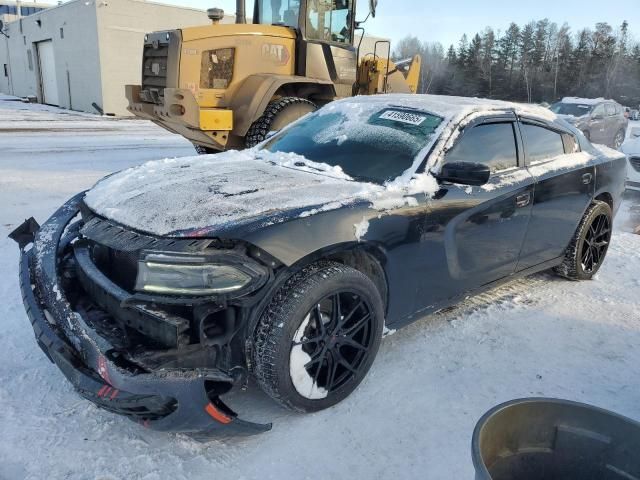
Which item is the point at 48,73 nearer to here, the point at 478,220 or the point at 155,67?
the point at 155,67

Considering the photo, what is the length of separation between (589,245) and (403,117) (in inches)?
86.7

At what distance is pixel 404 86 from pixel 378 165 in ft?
24.6

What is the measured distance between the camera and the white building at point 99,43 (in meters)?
22.2

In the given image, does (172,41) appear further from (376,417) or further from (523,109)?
(376,417)

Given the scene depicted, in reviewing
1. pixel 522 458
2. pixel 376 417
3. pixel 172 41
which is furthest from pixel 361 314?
pixel 172 41

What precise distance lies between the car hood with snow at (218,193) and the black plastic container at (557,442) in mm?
1262

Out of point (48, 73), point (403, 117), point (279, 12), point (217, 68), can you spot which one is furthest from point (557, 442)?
point (48, 73)

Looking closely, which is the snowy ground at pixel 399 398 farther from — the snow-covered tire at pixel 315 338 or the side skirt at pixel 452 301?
the side skirt at pixel 452 301

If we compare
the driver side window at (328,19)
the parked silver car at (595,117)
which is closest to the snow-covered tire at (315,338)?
the driver side window at (328,19)

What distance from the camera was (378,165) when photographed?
3172 millimetres

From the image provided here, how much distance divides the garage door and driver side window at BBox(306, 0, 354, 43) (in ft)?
75.2

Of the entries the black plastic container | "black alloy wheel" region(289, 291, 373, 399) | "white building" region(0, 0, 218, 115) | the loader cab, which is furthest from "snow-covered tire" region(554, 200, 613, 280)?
"white building" region(0, 0, 218, 115)

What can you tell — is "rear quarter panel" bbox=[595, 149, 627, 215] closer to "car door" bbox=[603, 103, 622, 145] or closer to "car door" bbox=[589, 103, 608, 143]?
"car door" bbox=[589, 103, 608, 143]

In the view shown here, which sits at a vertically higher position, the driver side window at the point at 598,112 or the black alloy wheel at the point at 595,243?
the driver side window at the point at 598,112
